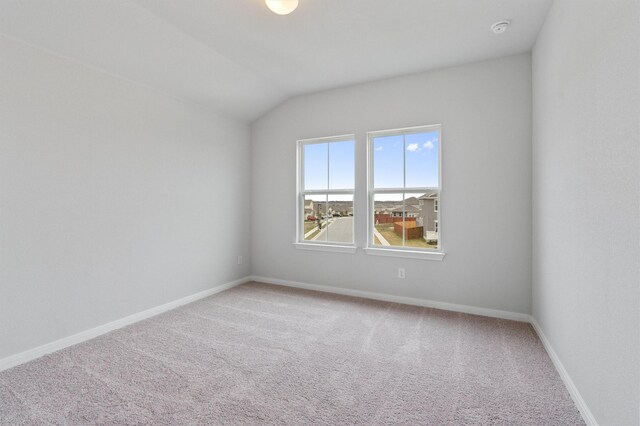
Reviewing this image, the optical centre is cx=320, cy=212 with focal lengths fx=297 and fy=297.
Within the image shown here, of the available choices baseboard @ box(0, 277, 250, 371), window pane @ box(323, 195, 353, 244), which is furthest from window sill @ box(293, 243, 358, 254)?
baseboard @ box(0, 277, 250, 371)

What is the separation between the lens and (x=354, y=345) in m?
2.59

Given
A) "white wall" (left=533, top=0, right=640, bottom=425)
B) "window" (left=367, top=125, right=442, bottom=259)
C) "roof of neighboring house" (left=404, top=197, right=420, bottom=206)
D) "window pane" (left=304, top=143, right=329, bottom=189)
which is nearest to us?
"white wall" (left=533, top=0, right=640, bottom=425)

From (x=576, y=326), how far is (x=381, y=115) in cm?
282

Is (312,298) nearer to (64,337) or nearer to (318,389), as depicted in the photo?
(318,389)

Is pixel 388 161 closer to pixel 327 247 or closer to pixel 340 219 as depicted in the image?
pixel 340 219

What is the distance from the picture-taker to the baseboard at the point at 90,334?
2233 mm

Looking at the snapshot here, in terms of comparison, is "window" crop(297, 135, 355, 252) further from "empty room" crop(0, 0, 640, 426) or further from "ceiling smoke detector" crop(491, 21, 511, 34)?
"ceiling smoke detector" crop(491, 21, 511, 34)

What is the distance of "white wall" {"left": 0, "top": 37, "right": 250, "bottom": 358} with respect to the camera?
225 centimetres

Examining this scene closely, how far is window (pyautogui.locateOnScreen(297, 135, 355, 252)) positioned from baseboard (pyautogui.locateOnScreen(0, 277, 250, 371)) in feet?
5.36

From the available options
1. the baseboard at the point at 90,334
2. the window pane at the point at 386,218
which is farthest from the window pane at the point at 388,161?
the baseboard at the point at 90,334

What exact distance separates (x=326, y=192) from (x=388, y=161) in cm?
96

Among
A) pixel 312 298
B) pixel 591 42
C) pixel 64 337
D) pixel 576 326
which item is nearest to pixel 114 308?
pixel 64 337

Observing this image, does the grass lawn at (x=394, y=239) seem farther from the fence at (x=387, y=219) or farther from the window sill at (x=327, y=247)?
the window sill at (x=327, y=247)

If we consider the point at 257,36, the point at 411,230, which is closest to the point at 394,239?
the point at 411,230
